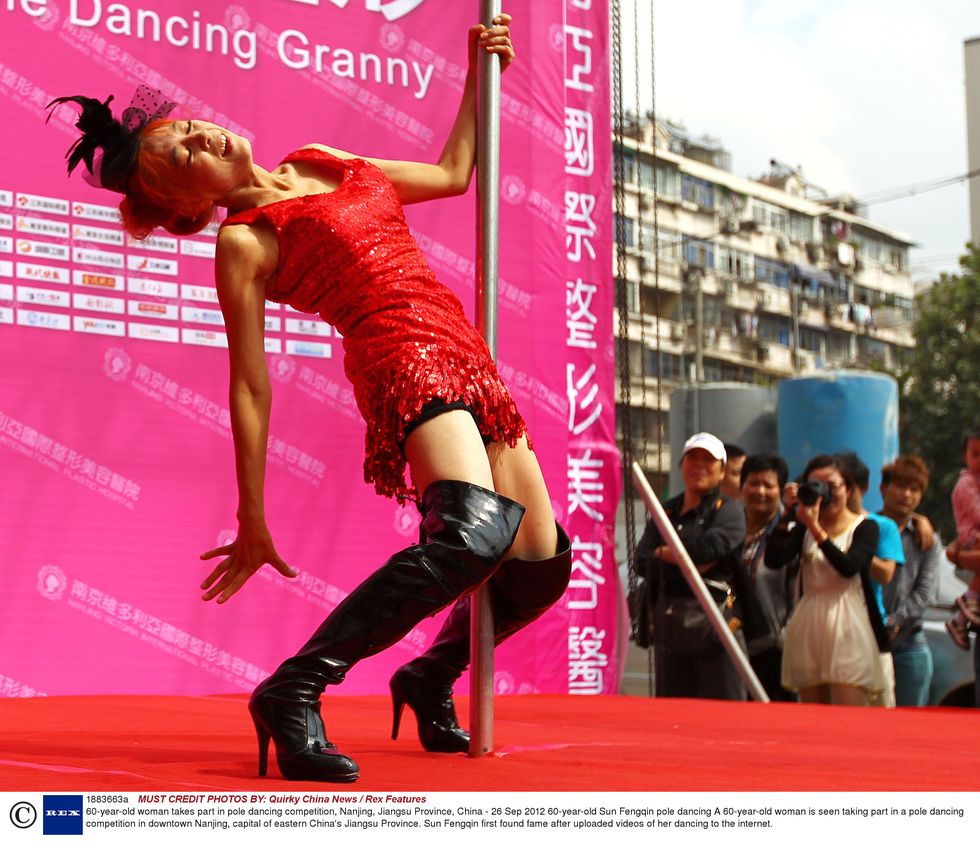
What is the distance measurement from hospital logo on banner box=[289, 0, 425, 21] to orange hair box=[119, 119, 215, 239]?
2.38 m

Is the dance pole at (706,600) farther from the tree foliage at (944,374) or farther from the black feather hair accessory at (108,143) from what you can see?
the tree foliage at (944,374)

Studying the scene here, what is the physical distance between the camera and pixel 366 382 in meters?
2.16

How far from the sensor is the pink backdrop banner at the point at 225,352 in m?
3.95

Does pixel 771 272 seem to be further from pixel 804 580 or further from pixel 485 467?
pixel 485 467

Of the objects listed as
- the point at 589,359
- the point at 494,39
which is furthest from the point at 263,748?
the point at 589,359

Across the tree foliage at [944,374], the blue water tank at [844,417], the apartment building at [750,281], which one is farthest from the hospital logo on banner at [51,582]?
the apartment building at [750,281]

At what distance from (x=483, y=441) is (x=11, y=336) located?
2194mm

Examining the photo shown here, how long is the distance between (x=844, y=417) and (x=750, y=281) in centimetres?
3434

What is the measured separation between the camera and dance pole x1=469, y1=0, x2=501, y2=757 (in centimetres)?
224

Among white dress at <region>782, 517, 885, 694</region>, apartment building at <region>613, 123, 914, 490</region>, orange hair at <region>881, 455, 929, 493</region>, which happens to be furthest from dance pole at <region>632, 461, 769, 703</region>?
apartment building at <region>613, 123, 914, 490</region>

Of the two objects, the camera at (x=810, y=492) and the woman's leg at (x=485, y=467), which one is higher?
the camera at (x=810, y=492)

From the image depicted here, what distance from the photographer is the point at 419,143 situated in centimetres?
458

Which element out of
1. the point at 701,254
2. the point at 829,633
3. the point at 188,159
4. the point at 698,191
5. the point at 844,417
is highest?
the point at 698,191
